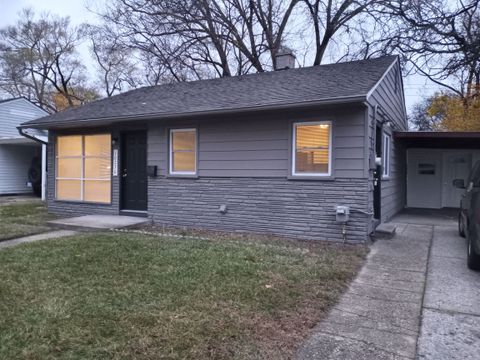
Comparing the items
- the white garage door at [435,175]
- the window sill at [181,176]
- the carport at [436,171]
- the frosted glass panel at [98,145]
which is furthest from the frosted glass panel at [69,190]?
the white garage door at [435,175]

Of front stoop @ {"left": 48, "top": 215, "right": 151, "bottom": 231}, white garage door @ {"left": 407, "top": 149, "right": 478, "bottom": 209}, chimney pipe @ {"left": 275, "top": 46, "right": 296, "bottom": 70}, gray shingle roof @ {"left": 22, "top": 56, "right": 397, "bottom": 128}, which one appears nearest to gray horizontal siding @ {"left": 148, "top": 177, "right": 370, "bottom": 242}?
front stoop @ {"left": 48, "top": 215, "right": 151, "bottom": 231}

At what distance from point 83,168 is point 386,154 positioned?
318 inches

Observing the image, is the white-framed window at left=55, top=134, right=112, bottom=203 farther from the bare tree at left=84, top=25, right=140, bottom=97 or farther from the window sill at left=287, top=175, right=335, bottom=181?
the bare tree at left=84, top=25, right=140, bottom=97

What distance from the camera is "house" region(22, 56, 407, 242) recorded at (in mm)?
7242

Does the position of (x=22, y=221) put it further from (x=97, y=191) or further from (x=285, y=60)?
(x=285, y=60)

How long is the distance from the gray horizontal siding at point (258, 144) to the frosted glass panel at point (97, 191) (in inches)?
70.8

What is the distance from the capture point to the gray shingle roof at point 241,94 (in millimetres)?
7562

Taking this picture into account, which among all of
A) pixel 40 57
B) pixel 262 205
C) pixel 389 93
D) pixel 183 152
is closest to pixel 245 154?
pixel 262 205

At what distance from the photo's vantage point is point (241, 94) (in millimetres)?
9055

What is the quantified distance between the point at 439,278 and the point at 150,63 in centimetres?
1899

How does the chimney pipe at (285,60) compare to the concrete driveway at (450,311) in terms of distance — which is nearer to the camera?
the concrete driveway at (450,311)

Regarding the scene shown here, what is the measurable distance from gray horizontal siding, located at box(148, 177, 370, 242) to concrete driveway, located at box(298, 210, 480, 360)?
1.02 meters

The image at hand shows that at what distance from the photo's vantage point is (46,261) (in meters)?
5.46

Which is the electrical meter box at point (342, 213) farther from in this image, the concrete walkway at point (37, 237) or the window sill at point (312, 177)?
the concrete walkway at point (37, 237)
